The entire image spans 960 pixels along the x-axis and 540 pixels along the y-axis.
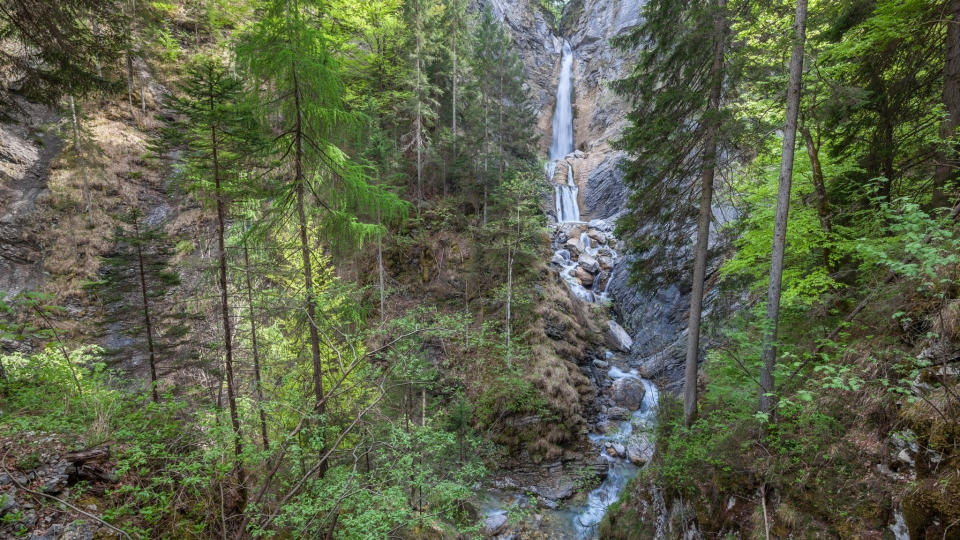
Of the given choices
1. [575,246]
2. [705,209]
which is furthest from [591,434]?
[575,246]

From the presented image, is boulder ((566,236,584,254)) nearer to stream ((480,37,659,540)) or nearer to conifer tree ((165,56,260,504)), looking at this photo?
stream ((480,37,659,540))

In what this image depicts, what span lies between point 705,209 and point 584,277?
13.4m

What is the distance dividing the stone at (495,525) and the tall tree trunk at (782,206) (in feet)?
25.4

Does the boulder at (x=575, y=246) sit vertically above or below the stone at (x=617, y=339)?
above

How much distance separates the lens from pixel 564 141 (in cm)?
3756

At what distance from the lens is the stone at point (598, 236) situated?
24.7 m

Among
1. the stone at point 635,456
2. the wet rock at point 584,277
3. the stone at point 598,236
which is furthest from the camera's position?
the stone at point 598,236

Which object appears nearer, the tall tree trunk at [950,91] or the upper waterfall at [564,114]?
the tall tree trunk at [950,91]

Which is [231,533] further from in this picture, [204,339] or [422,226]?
[422,226]

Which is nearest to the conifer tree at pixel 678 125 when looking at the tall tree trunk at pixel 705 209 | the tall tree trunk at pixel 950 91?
the tall tree trunk at pixel 705 209

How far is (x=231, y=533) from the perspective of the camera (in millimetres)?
4680

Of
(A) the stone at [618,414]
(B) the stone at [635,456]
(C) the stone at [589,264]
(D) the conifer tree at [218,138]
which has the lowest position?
(B) the stone at [635,456]

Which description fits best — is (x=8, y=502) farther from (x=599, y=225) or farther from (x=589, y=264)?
(x=599, y=225)

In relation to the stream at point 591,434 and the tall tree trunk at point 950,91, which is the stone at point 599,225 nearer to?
the stream at point 591,434
